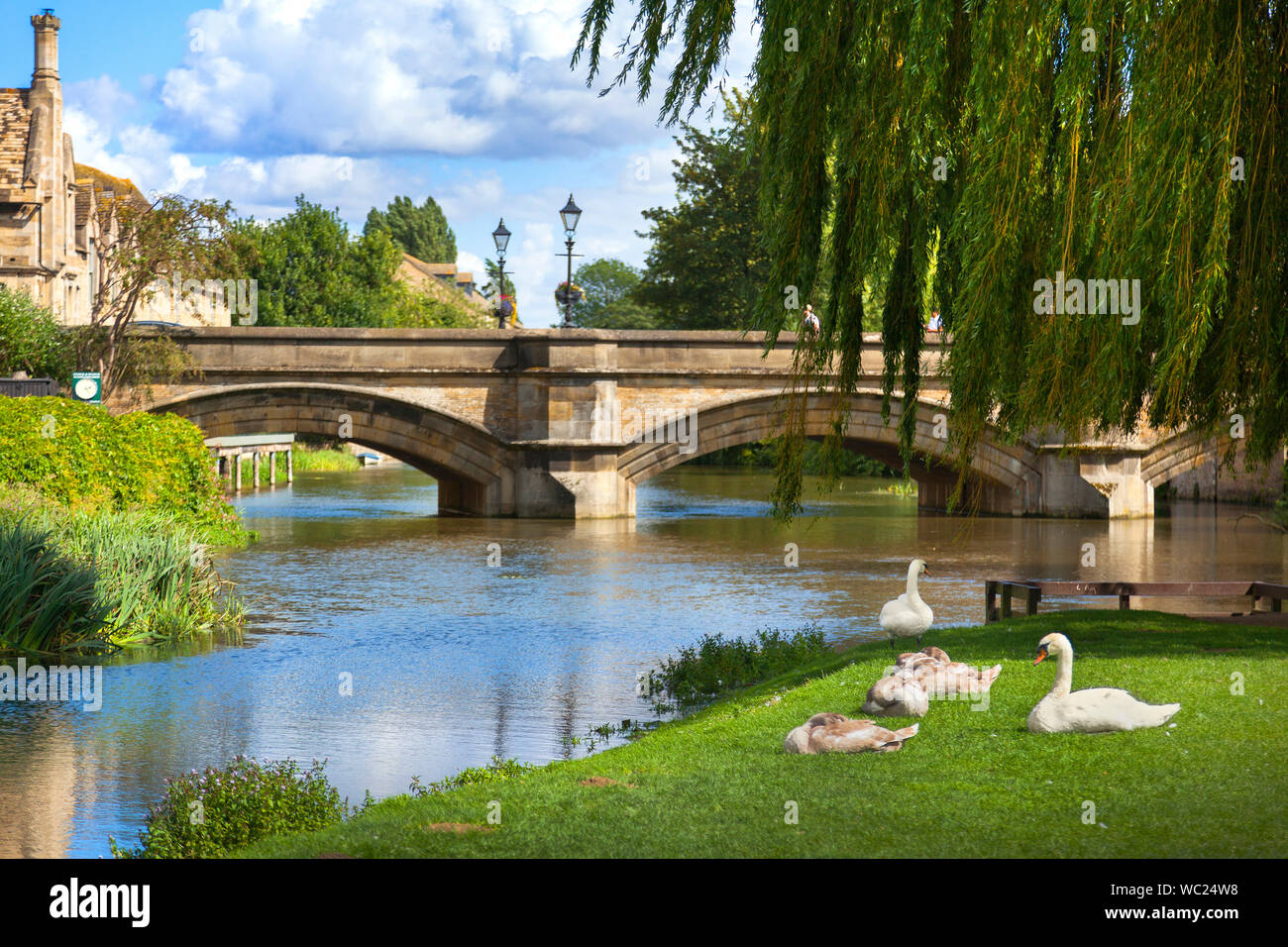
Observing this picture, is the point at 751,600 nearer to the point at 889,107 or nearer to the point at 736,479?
the point at 889,107

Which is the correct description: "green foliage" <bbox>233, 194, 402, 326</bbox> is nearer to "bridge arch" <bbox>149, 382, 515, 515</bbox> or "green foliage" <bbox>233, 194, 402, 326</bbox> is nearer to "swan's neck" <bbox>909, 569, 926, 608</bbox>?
"bridge arch" <bbox>149, 382, 515, 515</bbox>

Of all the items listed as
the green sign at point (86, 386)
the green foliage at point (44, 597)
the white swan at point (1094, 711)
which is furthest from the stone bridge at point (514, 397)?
the white swan at point (1094, 711)

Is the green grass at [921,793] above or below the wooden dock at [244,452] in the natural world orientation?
below

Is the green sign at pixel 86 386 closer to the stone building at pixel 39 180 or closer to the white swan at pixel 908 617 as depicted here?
the white swan at pixel 908 617

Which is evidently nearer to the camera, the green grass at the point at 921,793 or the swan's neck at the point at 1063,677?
the green grass at the point at 921,793

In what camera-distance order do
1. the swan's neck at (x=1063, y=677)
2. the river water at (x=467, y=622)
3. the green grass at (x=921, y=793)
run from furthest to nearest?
1. the river water at (x=467, y=622)
2. the swan's neck at (x=1063, y=677)
3. the green grass at (x=921, y=793)

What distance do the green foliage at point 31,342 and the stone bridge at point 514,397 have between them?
1.89 m

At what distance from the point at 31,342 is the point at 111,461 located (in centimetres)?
958

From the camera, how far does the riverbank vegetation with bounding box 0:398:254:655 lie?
12336 millimetres

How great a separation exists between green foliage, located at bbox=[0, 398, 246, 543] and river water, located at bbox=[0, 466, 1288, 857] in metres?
1.25

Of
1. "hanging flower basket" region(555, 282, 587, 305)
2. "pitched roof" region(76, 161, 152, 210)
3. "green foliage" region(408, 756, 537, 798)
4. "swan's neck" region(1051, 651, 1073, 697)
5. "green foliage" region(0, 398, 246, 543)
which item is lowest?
"green foliage" region(408, 756, 537, 798)

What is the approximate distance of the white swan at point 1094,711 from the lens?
733cm

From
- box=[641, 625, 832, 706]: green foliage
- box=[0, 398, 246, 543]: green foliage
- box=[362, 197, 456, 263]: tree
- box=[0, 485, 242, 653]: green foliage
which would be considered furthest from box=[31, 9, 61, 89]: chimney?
box=[362, 197, 456, 263]: tree
